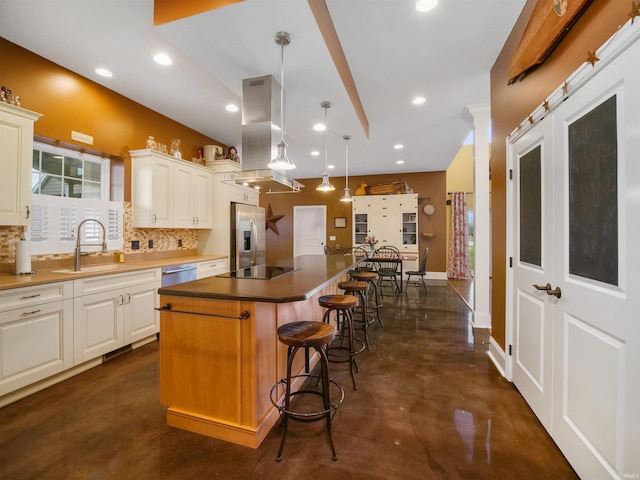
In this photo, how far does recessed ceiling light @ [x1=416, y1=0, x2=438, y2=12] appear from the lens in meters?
1.96

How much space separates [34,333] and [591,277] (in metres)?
3.52

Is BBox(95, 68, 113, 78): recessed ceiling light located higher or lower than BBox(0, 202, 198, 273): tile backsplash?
higher

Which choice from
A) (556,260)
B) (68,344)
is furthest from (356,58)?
(68,344)

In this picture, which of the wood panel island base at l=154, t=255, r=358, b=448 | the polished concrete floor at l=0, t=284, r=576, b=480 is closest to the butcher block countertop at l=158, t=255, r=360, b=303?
the wood panel island base at l=154, t=255, r=358, b=448

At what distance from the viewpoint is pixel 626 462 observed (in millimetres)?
1098

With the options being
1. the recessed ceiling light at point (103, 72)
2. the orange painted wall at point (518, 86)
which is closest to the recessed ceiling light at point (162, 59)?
the recessed ceiling light at point (103, 72)

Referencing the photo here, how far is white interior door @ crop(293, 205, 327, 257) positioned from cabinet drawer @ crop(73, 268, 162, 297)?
507cm

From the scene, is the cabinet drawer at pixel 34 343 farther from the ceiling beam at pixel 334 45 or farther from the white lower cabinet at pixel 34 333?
the ceiling beam at pixel 334 45

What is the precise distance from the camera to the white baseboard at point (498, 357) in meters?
2.36

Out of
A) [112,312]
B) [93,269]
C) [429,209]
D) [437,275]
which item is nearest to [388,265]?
[437,275]

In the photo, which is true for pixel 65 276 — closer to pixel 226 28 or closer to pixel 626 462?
pixel 226 28

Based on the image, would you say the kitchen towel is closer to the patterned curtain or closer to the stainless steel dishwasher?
the stainless steel dishwasher

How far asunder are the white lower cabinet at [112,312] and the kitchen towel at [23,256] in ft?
1.48

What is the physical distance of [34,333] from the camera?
82.4 inches
